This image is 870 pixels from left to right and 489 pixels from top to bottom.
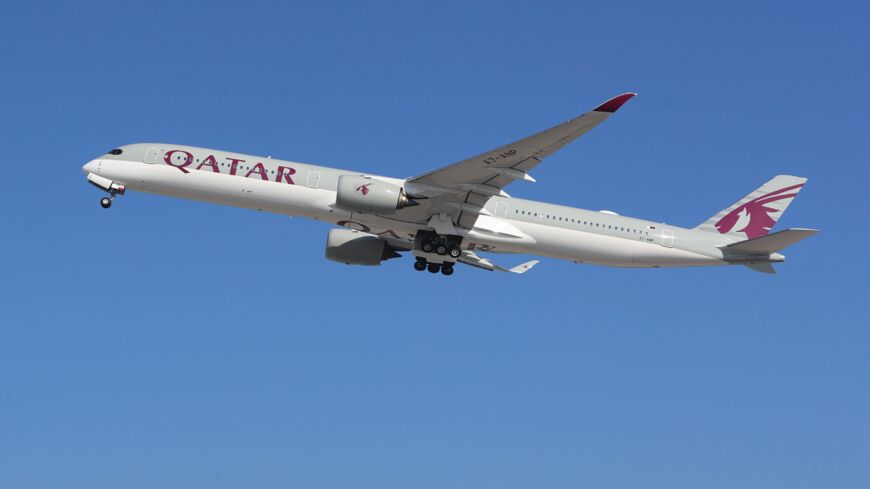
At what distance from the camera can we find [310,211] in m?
49.3

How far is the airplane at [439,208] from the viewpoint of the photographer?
48344mm

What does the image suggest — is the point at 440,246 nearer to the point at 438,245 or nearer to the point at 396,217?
the point at 438,245

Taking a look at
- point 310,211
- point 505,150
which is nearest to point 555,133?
point 505,150

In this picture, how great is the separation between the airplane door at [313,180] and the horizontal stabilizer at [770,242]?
18.2 m

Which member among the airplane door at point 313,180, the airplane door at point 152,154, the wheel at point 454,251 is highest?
the airplane door at point 152,154

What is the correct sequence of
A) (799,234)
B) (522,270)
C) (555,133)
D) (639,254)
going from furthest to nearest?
(522,270)
(639,254)
(799,234)
(555,133)

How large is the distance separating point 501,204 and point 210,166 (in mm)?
12597

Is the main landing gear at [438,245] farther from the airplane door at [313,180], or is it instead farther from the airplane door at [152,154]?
the airplane door at [152,154]

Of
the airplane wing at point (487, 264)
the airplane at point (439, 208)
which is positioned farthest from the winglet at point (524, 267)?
the airplane at point (439, 208)

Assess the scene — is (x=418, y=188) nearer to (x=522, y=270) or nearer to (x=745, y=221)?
(x=522, y=270)

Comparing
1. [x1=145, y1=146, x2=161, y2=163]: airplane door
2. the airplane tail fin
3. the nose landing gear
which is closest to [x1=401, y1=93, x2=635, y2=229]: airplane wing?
[x1=145, y1=146, x2=161, y2=163]: airplane door

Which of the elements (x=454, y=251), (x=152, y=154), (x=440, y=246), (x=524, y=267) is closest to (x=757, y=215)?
(x=524, y=267)

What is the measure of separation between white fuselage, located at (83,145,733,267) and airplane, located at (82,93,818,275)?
0.04 m

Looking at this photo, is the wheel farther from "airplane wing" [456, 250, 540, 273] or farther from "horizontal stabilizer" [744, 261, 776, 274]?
"horizontal stabilizer" [744, 261, 776, 274]
